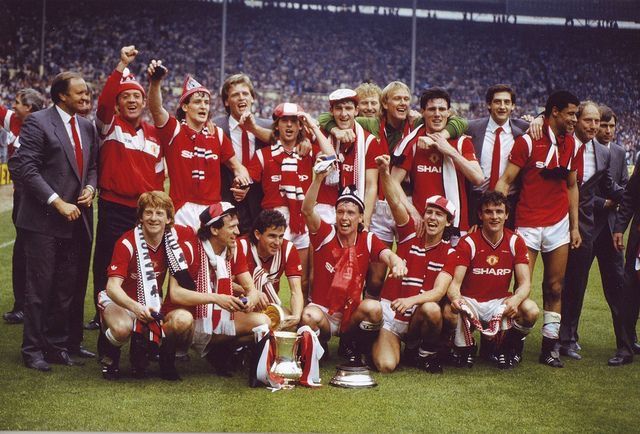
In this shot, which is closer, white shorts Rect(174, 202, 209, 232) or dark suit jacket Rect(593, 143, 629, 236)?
white shorts Rect(174, 202, 209, 232)

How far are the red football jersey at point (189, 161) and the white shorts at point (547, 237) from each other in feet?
6.47

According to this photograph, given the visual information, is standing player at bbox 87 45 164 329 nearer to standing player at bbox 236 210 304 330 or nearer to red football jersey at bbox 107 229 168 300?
red football jersey at bbox 107 229 168 300

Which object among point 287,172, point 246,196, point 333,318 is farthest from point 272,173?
point 333,318

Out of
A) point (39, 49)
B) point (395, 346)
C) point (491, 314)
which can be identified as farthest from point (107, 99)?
point (39, 49)

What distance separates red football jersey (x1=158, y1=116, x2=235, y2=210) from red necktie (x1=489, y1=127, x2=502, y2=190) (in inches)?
70.4

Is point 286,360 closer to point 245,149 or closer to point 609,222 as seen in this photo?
point 245,149

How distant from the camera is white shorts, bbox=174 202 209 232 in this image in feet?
17.3

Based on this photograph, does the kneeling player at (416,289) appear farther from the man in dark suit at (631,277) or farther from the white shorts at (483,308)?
the man in dark suit at (631,277)

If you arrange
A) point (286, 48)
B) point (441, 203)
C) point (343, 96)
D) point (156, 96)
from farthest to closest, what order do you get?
→ 1. point (286, 48)
2. point (343, 96)
3. point (441, 203)
4. point (156, 96)

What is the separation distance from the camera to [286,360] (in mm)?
4738

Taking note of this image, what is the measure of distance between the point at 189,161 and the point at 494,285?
1.99 m

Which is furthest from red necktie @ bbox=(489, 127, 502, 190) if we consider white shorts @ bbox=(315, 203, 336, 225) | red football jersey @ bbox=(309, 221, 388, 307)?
white shorts @ bbox=(315, 203, 336, 225)

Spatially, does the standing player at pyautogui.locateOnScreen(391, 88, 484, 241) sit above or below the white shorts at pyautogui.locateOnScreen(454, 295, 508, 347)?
above

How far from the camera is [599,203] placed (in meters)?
6.10
